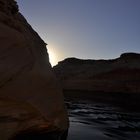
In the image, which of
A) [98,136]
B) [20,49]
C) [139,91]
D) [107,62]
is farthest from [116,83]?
[20,49]

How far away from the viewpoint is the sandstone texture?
48281mm

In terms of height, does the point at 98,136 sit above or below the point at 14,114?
below

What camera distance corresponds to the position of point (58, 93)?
7320mm

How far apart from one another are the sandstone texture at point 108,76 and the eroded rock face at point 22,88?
40.5m

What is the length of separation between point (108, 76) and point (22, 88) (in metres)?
46.4

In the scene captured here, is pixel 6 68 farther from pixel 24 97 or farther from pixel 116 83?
pixel 116 83

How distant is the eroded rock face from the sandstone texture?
133 ft

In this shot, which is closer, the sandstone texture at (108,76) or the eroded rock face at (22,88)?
the eroded rock face at (22,88)

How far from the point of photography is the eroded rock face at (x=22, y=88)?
18.6 ft

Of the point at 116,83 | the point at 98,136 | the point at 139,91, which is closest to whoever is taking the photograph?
the point at 98,136

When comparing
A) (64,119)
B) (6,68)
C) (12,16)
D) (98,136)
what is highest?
(12,16)

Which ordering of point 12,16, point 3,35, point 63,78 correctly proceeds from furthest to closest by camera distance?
point 63,78
point 12,16
point 3,35

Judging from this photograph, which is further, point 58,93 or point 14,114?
point 58,93

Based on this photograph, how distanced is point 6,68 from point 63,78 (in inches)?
2118
